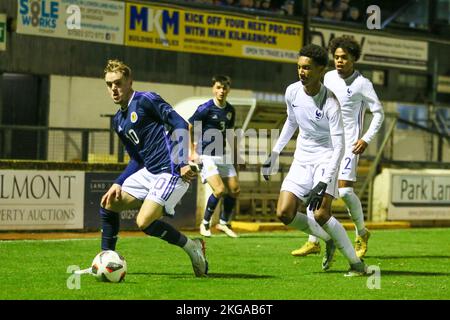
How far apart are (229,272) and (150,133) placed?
6.06ft

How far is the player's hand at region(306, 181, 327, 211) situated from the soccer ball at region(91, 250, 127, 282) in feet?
6.13

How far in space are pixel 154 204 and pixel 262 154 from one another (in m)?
10.7

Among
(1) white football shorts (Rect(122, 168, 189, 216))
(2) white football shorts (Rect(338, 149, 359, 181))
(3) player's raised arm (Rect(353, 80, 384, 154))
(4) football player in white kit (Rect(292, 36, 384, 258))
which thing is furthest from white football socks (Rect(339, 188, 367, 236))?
(1) white football shorts (Rect(122, 168, 189, 216))

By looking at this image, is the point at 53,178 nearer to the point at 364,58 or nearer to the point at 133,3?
the point at 133,3

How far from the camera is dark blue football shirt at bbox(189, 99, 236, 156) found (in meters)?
15.6

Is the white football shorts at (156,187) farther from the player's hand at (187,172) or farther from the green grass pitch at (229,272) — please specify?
the green grass pitch at (229,272)

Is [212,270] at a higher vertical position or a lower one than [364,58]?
lower

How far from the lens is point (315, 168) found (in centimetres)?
1016

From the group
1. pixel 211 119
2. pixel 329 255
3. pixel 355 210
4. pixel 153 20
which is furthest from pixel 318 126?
pixel 153 20

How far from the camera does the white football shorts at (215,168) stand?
15766mm

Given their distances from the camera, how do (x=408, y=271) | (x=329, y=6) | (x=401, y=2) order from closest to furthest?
(x=408, y=271) < (x=329, y=6) < (x=401, y=2)

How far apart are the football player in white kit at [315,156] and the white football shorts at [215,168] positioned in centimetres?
541

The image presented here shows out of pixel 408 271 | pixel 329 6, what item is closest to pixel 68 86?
pixel 329 6

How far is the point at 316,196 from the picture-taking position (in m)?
9.70
